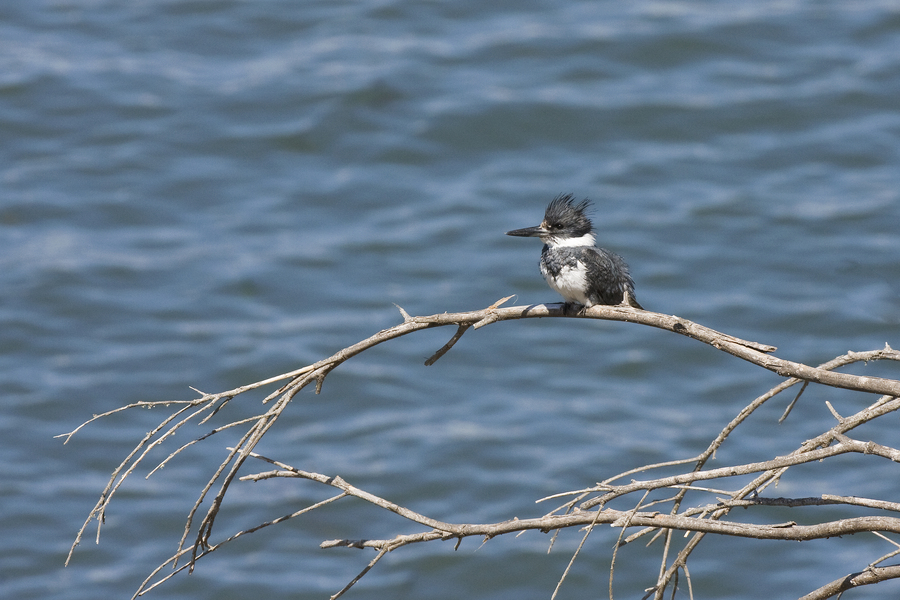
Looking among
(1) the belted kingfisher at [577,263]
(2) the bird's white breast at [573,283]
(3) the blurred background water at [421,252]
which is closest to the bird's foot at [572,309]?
(1) the belted kingfisher at [577,263]

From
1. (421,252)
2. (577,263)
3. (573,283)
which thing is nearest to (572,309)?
(573,283)

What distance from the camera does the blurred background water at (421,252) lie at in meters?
7.67

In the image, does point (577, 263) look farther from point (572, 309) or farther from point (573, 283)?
point (572, 309)

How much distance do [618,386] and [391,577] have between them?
9.04 feet

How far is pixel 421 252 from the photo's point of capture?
10.2m

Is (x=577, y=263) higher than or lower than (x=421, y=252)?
higher

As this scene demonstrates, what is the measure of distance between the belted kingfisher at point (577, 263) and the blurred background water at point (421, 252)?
330cm

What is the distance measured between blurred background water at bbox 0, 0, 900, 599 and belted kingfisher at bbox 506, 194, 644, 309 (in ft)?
10.8

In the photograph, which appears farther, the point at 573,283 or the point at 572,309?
the point at 573,283

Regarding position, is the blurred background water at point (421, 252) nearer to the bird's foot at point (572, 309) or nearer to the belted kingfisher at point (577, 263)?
the belted kingfisher at point (577, 263)

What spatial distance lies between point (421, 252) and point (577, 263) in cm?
581

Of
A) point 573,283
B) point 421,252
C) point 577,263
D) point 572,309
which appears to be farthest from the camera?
point 421,252

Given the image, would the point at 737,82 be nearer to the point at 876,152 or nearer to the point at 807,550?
the point at 876,152

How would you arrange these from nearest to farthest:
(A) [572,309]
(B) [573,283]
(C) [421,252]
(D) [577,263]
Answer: (A) [572,309], (B) [573,283], (D) [577,263], (C) [421,252]
